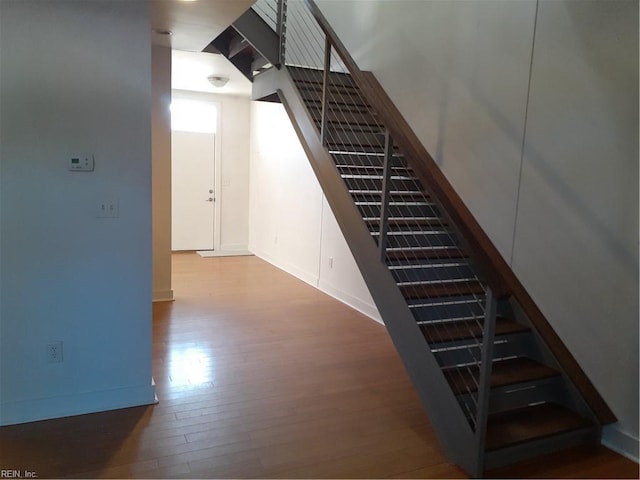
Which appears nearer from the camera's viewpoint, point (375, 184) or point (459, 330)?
point (459, 330)

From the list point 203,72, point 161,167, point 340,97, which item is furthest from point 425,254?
point 203,72

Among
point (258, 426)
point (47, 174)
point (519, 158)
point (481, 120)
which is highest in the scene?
point (481, 120)

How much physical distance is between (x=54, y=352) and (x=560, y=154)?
2946mm

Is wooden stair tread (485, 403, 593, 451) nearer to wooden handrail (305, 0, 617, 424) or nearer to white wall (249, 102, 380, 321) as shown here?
wooden handrail (305, 0, 617, 424)

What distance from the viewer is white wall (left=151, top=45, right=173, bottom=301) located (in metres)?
4.38

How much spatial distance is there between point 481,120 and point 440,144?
0.46 meters

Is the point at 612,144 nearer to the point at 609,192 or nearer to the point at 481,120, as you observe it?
the point at 609,192

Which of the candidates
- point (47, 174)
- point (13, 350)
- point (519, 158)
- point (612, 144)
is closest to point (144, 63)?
point (47, 174)

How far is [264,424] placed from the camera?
2566 mm

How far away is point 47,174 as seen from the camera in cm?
243

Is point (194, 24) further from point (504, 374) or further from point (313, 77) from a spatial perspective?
point (504, 374)

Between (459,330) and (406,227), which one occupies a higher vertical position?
(406,227)

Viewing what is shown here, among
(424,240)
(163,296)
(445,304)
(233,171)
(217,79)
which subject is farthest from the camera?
(233,171)

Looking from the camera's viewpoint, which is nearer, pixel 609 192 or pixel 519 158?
pixel 609 192
